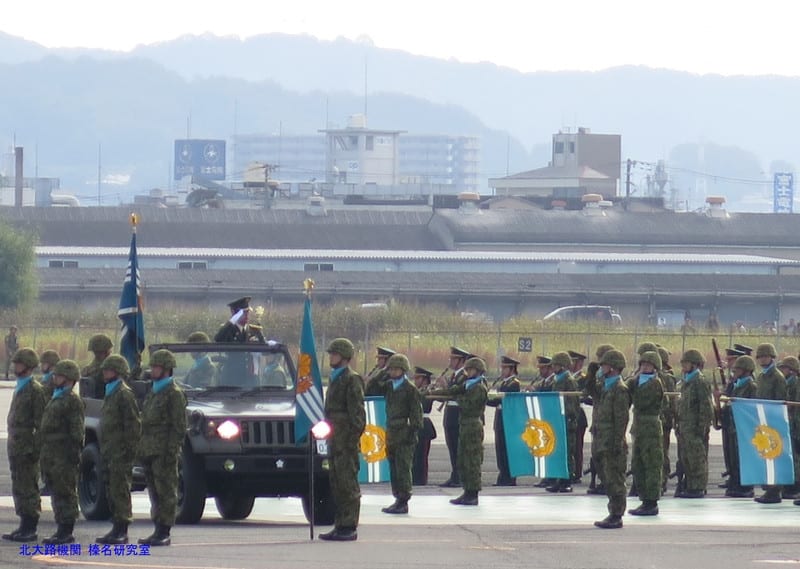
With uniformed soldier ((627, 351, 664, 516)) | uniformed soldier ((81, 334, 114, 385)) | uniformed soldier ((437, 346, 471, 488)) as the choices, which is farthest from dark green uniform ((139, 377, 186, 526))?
uniformed soldier ((437, 346, 471, 488))

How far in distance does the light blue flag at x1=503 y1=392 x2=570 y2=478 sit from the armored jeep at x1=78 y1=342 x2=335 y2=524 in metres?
4.55

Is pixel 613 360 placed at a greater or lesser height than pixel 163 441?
greater

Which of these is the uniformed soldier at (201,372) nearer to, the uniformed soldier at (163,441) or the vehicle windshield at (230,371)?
the vehicle windshield at (230,371)

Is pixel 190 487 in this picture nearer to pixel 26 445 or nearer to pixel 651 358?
pixel 26 445

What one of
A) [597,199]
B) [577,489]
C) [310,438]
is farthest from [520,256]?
[310,438]

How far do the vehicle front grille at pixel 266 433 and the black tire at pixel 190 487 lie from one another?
54 centimetres

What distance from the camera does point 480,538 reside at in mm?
17328

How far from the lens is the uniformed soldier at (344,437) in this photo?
16938 mm

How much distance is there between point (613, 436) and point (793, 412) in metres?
4.33

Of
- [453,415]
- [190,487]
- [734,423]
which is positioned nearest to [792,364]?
[734,423]

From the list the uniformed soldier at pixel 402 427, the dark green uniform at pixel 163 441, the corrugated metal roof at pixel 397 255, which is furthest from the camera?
the corrugated metal roof at pixel 397 255

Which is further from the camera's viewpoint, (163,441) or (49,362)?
(49,362)

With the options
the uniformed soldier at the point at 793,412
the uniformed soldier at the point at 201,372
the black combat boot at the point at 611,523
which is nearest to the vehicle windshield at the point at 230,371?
the uniformed soldier at the point at 201,372

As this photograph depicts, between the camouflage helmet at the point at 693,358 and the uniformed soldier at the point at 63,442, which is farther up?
the camouflage helmet at the point at 693,358
